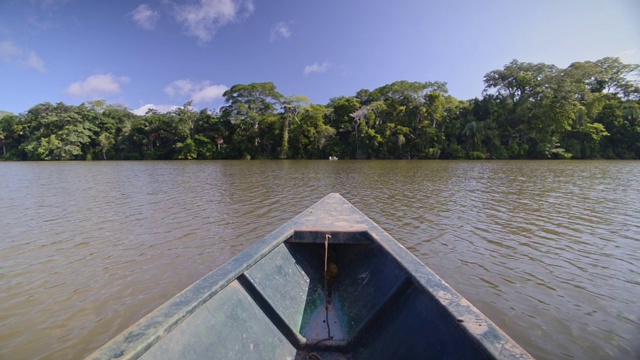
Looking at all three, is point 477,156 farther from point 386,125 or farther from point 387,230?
point 387,230

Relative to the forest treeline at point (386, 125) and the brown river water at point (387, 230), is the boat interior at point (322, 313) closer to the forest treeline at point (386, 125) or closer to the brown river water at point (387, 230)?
the brown river water at point (387, 230)

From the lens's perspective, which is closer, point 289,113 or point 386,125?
point 386,125

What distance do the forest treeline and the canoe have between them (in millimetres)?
36087

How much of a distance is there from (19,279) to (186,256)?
2.06m

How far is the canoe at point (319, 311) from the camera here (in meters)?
1.34

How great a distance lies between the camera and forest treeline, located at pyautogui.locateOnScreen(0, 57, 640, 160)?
110ft

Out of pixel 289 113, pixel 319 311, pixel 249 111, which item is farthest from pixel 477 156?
pixel 319 311

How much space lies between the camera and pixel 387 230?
5.99 meters

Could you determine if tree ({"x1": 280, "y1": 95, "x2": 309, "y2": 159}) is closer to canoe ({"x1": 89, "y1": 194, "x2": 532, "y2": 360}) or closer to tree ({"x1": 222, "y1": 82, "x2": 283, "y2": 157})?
tree ({"x1": 222, "y1": 82, "x2": 283, "y2": 157})

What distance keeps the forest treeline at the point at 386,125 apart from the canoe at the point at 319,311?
36087 millimetres

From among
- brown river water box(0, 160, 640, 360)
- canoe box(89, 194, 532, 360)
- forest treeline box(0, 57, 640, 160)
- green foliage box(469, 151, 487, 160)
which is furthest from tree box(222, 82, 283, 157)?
canoe box(89, 194, 532, 360)

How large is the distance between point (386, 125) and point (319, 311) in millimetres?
37289

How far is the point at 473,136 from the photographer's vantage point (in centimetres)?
3491

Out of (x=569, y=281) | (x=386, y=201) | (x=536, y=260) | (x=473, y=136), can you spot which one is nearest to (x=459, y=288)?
(x=569, y=281)
